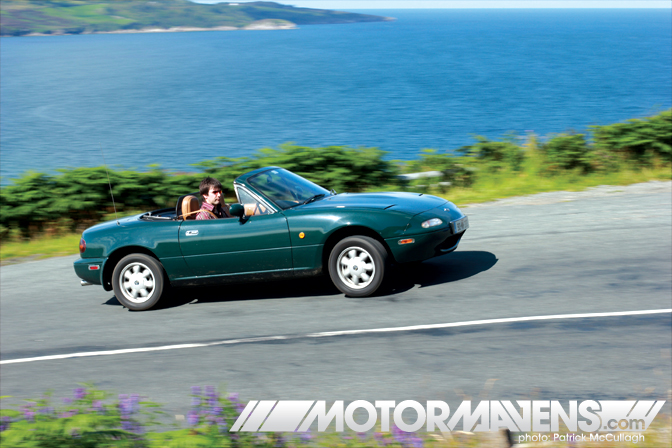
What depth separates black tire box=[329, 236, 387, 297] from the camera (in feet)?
24.7

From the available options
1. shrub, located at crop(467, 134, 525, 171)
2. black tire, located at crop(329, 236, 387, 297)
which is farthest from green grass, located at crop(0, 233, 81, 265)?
shrub, located at crop(467, 134, 525, 171)

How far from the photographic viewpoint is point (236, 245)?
26.2 feet

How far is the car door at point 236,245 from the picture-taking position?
7891mm

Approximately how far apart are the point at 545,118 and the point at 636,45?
85.4m

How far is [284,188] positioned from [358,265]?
1.47m

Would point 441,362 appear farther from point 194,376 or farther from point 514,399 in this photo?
point 194,376

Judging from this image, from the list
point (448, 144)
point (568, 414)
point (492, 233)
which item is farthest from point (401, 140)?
point (568, 414)

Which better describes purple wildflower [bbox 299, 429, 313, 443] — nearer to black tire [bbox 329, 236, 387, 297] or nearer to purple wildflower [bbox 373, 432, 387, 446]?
purple wildflower [bbox 373, 432, 387, 446]

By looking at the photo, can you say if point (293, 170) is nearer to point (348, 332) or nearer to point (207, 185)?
point (207, 185)

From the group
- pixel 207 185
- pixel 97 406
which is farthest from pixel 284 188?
pixel 97 406

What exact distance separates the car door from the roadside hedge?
227 inches

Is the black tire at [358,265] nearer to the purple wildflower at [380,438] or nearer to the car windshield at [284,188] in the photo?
the car windshield at [284,188]

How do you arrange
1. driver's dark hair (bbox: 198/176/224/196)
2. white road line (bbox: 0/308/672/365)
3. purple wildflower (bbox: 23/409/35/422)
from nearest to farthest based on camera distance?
1. purple wildflower (bbox: 23/409/35/422)
2. white road line (bbox: 0/308/672/365)
3. driver's dark hair (bbox: 198/176/224/196)

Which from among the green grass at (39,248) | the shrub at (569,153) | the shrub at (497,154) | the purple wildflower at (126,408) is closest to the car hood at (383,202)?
the purple wildflower at (126,408)
